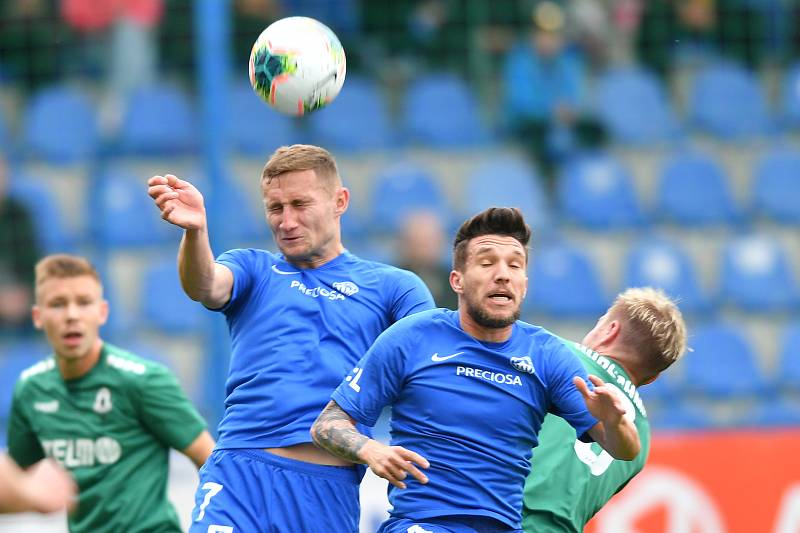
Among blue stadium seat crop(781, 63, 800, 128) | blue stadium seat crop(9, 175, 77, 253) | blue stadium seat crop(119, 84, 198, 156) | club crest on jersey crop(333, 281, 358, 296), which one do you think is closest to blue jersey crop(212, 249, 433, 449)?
club crest on jersey crop(333, 281, 358, 296)

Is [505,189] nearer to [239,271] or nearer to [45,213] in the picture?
[45,213]

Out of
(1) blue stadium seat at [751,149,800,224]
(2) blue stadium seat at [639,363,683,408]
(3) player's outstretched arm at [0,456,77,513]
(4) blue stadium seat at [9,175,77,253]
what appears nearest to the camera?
(3) player's outstretched arm at [0,456,77,513]

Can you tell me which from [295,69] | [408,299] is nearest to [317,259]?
[408,299]

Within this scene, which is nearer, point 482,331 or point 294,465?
point 482,331

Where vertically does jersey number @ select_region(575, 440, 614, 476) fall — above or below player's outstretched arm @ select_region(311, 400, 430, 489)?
below

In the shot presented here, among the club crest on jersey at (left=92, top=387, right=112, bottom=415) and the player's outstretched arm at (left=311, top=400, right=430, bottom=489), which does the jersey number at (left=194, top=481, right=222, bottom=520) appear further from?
the club crest on jersey at (left=92, top=387, right=112, bottom=415)

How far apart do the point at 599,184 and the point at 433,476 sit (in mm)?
7657

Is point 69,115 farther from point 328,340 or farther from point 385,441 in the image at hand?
point 328,340

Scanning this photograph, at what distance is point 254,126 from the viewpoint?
457 inches

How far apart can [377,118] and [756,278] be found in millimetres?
3611

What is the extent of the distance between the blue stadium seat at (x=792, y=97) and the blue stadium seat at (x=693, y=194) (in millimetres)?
1178

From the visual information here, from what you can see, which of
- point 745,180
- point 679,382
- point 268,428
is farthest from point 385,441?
point 745,180

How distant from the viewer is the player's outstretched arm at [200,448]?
20.0ft

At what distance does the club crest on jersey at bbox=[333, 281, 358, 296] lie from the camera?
537cm
